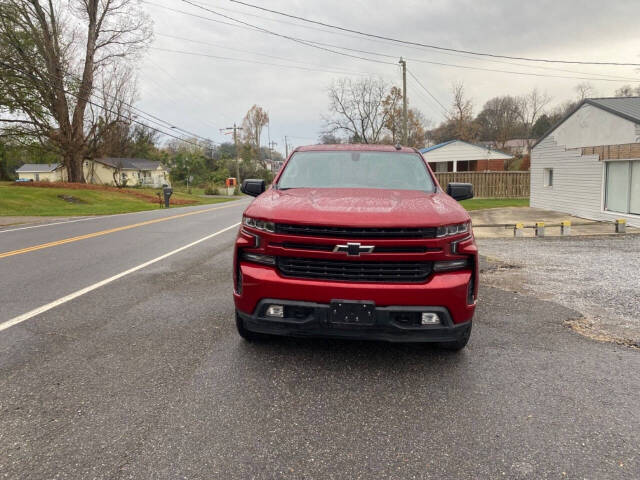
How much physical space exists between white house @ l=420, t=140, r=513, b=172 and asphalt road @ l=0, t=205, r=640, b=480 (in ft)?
118

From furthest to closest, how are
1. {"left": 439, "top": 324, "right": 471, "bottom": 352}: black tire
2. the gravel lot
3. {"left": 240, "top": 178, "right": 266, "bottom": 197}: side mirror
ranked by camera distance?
{"left": 240, "top": 178, "right": 266, "bottom": 197}: side mirror
the gravel lot
{"left": 439, "top": 324, "right": 471, "bottom": 352}: black tire

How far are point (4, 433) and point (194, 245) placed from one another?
7.58 m

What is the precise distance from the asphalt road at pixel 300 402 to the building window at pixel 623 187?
12.2 meters

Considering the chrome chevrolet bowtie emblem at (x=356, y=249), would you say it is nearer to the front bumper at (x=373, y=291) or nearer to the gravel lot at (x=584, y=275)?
the front bumper at (x=373, y=291)

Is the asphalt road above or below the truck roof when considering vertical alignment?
below

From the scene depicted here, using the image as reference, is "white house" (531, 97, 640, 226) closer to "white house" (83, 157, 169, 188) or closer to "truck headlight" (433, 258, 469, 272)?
"truck headlight" (433, 258, 469, 272)

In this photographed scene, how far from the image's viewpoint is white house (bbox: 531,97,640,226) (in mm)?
14273

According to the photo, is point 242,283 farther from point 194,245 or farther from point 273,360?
point 194,245

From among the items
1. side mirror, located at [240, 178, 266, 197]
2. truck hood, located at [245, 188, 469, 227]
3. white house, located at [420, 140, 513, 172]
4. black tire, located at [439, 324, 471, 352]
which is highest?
white house, located at [420, 140, 513, 172]

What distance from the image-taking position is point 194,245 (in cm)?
999

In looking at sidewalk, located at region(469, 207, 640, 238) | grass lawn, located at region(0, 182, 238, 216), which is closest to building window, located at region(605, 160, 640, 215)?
sidewalk, located at region(469, 207, 640, 238)

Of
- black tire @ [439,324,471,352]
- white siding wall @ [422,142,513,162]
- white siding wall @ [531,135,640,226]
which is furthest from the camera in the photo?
white siding wall @ [422,142,513,162]

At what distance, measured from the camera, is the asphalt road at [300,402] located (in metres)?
2.32

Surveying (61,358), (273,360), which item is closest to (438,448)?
(273,360)
